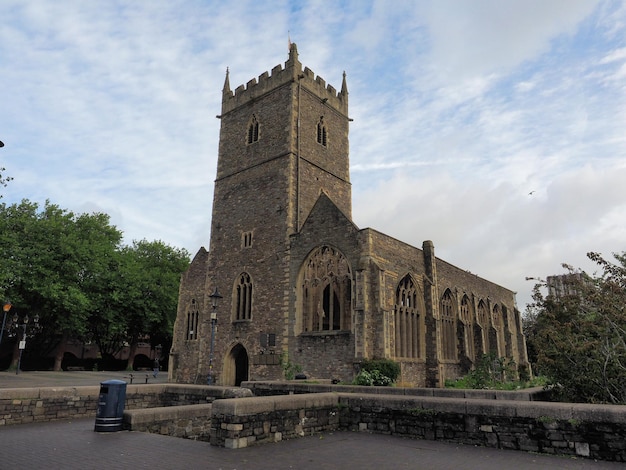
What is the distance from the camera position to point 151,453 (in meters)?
7.52

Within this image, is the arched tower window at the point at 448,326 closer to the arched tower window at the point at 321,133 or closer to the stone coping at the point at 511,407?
the arched tower window at the point at 321,133

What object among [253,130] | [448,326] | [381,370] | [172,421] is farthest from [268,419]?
[253,130]

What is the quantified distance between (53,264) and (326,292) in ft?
78.4

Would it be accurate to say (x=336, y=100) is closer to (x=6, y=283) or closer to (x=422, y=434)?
(x=422, y=434)

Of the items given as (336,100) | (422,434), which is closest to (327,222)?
(336,100)

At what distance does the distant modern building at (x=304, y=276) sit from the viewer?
20.4 metres

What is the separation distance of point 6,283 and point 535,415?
35.6 m

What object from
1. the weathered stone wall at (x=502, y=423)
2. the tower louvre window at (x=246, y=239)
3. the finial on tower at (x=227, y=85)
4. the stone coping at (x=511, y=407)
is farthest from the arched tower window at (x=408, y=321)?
the finial on tower at (x=227, y=85)

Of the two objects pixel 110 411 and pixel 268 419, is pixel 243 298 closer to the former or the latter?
pixel 110 411

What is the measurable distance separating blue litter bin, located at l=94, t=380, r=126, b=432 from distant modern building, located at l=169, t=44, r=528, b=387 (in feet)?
34.7

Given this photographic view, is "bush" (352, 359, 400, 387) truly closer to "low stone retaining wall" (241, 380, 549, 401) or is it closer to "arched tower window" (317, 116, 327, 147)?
"low stone retaining wall" (241, 380, 549, 401)

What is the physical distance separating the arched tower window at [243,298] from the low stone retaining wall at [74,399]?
32.6 ft

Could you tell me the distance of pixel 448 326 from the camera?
2614 cm

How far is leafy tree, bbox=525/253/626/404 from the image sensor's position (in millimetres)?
10734
